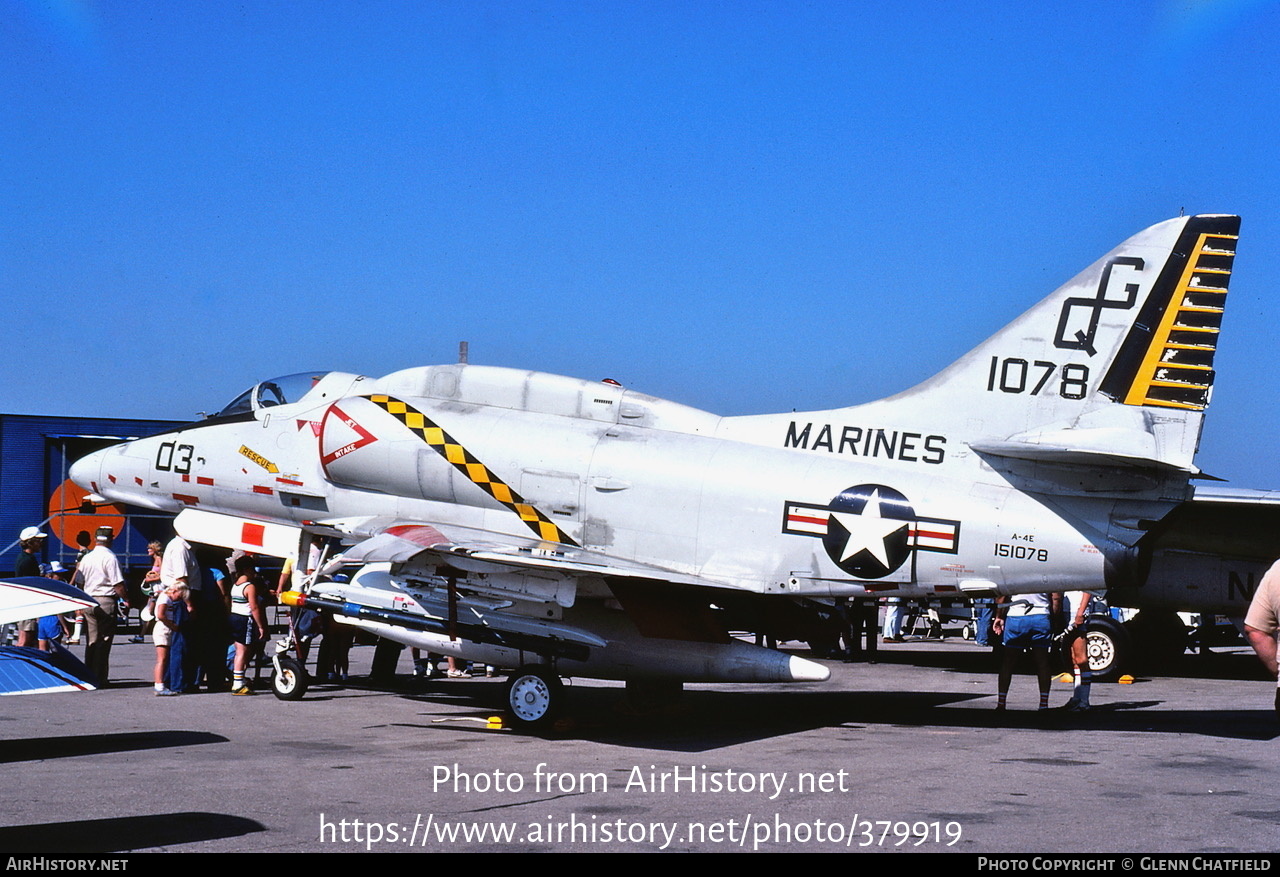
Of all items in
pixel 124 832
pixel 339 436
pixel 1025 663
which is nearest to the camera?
pixel 124 832

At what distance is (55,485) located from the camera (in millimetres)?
24422

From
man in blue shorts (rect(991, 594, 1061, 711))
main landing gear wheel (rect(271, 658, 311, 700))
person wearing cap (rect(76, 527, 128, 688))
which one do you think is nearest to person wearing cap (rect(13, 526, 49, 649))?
person wearing cap (rect(76, 527, 128, 688))

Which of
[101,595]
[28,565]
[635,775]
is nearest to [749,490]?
[635,775]

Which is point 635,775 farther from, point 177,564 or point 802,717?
point 177,564

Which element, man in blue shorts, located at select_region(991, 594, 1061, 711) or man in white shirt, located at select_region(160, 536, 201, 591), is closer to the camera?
man in blue shorts, located at select_region(991, 594, 1061, 711)

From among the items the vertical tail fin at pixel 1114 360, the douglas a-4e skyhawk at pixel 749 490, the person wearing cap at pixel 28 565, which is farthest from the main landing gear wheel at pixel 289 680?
the vertical tail fin at pixel 1114 360

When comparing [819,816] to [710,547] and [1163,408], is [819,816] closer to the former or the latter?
[710,547]

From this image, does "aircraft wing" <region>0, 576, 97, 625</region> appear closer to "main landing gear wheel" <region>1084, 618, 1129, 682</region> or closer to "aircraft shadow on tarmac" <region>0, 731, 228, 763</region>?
"aircraft shadow on tarmac" <region>0, 731, 228, 763</region>

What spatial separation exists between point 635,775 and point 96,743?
16.0 feet

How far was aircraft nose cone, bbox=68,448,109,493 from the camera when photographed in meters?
15.8

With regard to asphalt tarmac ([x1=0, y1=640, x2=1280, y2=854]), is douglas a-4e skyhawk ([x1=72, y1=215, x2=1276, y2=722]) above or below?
above

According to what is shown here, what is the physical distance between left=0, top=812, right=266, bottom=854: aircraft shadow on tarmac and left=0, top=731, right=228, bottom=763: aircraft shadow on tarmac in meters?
2.89

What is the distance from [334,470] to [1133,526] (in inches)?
326

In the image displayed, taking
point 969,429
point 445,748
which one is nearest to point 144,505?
point 445,748
